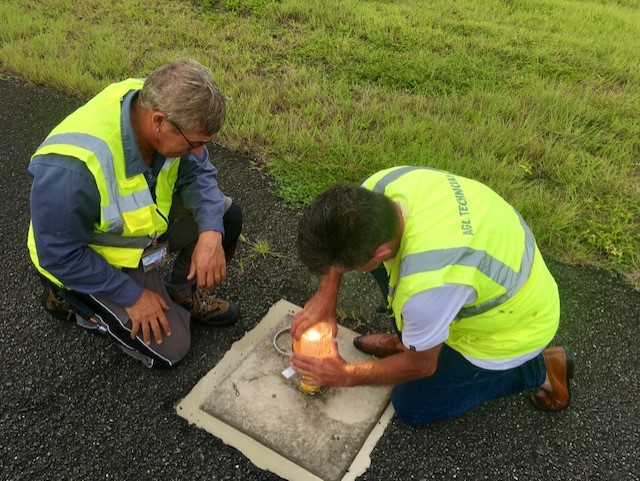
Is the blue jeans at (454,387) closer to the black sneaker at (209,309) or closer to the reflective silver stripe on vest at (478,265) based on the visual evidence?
the reflective silver stripe on vest at (478,265)

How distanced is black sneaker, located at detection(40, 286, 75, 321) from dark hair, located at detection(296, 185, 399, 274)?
1.47 m

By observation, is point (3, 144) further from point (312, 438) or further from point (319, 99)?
point (312, 438)

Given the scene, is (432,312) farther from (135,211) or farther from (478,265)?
(135,211)

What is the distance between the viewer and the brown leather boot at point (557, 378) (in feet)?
7.72

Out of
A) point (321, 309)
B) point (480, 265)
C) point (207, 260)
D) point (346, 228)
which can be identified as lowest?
point (321, 309)

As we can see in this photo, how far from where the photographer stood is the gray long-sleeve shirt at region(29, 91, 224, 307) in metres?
1.88

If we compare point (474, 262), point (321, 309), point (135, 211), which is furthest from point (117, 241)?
point (474, 262)

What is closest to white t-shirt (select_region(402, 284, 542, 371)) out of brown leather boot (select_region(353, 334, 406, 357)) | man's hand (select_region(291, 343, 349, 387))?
man's hand (select_region(291, 343, 349, 387))

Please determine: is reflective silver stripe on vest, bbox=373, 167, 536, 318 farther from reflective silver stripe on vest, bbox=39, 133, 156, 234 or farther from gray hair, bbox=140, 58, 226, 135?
reflective silver stripe on vest, bbox=39, 133, 156, 234

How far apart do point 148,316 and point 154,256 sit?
11.5 inches

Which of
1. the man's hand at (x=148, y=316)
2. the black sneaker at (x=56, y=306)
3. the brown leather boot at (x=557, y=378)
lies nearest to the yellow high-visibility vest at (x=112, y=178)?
the man's hand at (x=148, y=316)

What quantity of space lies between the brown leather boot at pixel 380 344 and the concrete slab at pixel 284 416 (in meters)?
0.06

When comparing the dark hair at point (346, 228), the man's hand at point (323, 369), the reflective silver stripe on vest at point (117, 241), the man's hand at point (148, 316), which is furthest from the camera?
the man's hand at point (148, 316)

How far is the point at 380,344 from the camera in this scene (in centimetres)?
255
